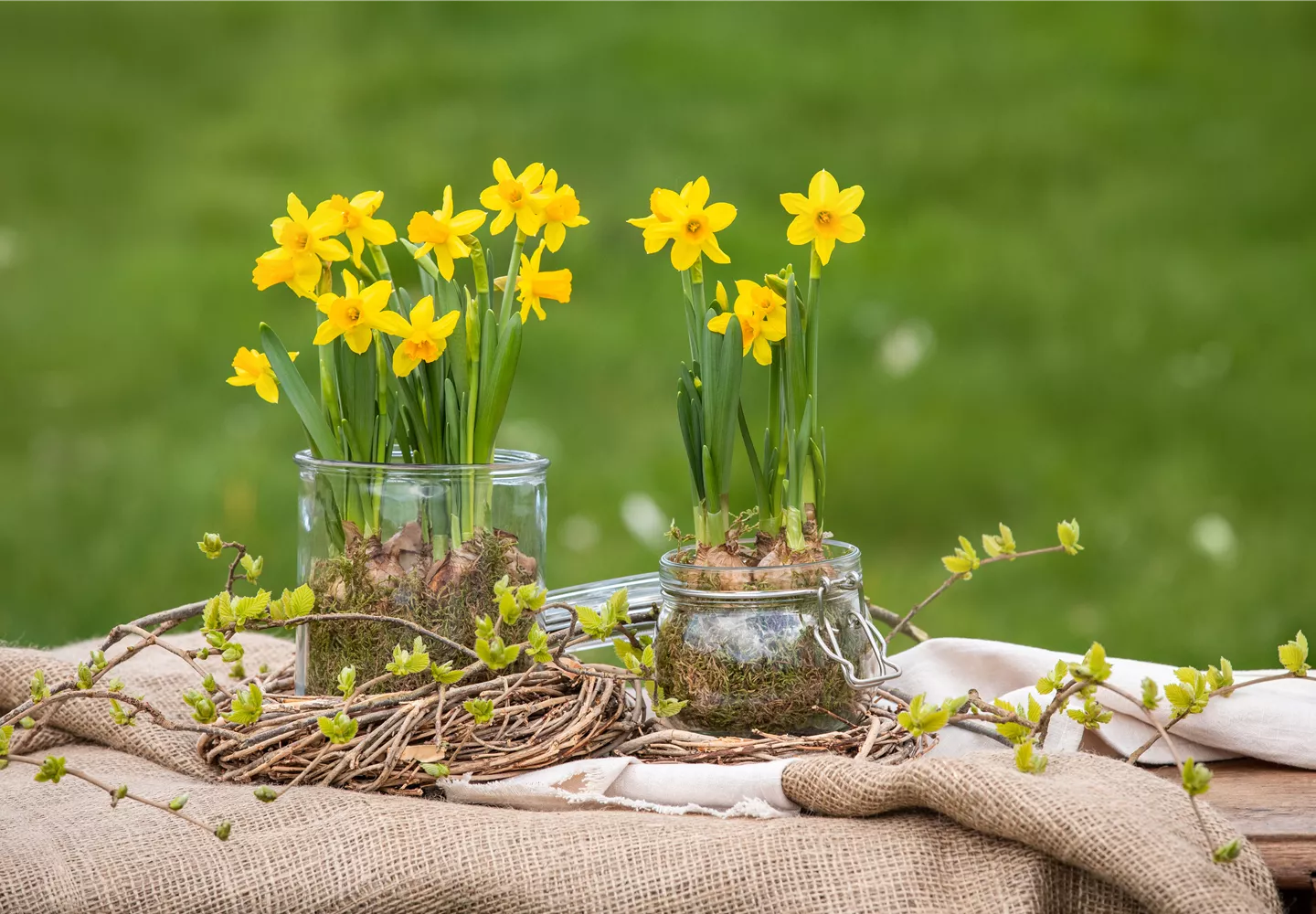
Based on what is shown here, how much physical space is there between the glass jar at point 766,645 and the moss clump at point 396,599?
0.14 m

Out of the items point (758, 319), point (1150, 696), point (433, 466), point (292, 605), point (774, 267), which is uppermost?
point (774, 267)

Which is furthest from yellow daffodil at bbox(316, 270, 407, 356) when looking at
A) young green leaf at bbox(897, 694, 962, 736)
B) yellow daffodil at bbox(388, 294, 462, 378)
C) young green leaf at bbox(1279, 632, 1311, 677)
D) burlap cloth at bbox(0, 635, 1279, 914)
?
young green leaf at bbox(1279, 632, 1311, 677)

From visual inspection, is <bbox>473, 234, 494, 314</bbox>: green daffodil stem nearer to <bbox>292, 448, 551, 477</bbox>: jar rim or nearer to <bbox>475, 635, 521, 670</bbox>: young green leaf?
<bbox>292, 448, 551, 477</bbox>: jar rim

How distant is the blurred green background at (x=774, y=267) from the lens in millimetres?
2922

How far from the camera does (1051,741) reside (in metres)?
1.09

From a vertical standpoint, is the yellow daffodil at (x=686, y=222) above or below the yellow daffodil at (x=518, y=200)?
below

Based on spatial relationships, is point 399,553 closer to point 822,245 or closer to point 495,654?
point 495,654

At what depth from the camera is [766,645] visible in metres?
1.02

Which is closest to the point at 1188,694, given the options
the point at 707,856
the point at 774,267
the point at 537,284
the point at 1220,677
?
the point at 1220,677

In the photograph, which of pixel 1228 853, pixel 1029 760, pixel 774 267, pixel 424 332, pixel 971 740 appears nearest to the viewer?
pixel 1228 853

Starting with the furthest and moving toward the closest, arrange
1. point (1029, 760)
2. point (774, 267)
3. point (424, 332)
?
point (774, 267)
point (424, 332)
point (1029, 760)

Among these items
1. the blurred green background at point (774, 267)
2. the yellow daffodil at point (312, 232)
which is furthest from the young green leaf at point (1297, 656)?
the blurred green background at point (774, 267)

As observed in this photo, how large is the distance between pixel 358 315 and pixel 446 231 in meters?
0.10

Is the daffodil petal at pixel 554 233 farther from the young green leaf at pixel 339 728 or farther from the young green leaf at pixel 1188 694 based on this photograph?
the young green leaf at pixel 1188 694
